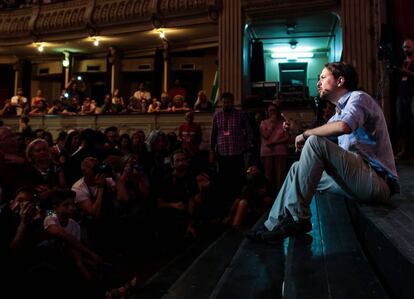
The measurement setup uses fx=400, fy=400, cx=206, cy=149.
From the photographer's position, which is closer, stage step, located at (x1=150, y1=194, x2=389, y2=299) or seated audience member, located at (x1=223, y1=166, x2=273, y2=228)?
stage step, located at (x1=150, y1=194, x2=389, y2=299)

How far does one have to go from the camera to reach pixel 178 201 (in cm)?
438

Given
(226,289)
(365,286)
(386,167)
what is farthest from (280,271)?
(386,167)

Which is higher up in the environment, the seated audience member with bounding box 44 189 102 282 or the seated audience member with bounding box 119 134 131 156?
the seated audience member with bounding box 119 134 131 156

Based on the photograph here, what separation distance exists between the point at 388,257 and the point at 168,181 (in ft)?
9.71

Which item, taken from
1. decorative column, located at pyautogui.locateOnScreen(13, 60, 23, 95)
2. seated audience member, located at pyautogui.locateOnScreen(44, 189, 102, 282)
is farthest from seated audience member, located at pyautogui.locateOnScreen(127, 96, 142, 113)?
seated audience member, located at pyautogui.locateOnScreen(44, 189, 102, 282)

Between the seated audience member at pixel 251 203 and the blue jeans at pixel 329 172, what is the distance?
1.69 metres

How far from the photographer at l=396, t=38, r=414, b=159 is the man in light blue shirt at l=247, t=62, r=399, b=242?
338cm

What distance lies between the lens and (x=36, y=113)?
10.6 metres

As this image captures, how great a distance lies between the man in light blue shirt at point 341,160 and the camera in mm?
2441

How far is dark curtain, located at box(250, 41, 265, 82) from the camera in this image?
9.59 metres

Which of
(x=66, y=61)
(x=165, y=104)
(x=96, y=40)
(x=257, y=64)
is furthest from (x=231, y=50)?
(x=66, y=61)

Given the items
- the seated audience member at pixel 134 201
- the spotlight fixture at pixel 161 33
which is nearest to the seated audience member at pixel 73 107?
the spotlight fixture at pixel 161 33

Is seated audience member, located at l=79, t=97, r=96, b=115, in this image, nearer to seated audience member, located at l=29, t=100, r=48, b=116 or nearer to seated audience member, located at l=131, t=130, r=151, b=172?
seated audience member, located at l=29, t=100, r=48, b=116

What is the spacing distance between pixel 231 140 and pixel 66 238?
3.11 meters
